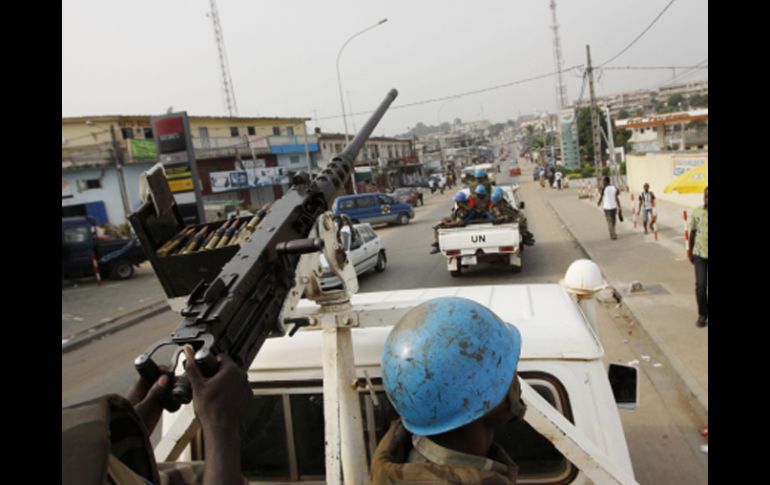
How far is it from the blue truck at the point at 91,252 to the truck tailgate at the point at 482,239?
33.4 ft

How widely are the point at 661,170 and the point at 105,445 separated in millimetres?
23538

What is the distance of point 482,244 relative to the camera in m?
11.1

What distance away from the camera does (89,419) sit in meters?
0.91

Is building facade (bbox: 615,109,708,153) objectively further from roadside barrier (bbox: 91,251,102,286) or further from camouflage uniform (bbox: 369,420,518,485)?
camouflage uniform (bbox: 369,420,518,485)

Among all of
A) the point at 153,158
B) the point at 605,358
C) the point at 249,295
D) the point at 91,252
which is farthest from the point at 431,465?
the point at 153,158

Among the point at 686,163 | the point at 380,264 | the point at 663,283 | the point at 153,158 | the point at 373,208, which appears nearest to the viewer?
the point at 663,283

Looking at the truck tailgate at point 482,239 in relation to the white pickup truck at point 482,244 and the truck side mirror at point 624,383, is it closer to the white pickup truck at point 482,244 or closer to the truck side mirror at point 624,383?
the white pickup truck at point 482,244

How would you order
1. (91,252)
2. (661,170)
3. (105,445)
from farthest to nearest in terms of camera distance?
1. (661,170)
2. (91,252)
3. (105,445)

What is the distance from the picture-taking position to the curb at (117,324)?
1004cm

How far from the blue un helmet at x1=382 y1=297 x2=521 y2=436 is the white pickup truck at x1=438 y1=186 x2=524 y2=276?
967 centimetres

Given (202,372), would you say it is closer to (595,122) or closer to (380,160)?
(595,122)
